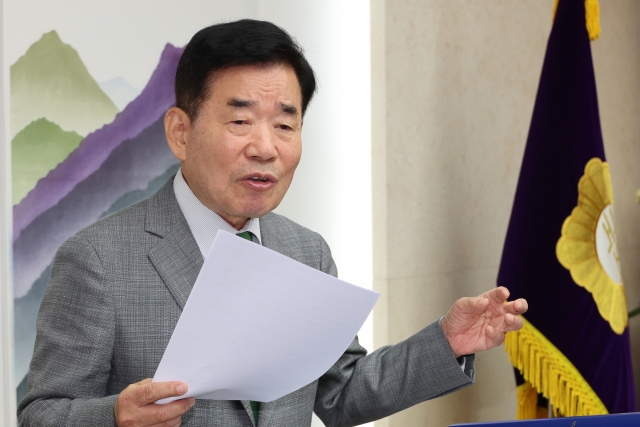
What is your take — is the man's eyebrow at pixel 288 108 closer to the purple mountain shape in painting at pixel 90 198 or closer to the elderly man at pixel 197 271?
the elderly man at pixel 197 271

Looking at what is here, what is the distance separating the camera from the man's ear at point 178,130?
1242 mm

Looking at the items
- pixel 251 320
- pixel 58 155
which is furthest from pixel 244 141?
pixel 58 155

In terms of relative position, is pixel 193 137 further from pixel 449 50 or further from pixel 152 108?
pixel 449 50

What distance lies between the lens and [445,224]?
8.15 feet

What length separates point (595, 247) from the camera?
234cm

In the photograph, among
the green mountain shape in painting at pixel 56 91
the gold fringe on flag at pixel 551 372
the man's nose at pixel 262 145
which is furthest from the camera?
the gold fringe on flag at pixel 551 372

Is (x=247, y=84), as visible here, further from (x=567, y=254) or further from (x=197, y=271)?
(x=567, y=254)

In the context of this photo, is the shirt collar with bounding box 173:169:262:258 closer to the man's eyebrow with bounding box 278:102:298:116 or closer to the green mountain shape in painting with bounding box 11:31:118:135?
the man's eyebrow with bounding box 278:102:298:116

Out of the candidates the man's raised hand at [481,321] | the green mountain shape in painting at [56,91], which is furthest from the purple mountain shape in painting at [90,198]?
the man's raised hand at [481,321]

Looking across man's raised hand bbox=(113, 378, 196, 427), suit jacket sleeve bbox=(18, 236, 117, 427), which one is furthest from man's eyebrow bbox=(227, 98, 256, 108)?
→ man's raised hand bbox=(113, 378, 196, 427)

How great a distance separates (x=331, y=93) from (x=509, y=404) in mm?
1386

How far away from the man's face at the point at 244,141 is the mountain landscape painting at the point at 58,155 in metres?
0.55

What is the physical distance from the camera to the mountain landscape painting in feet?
5.18

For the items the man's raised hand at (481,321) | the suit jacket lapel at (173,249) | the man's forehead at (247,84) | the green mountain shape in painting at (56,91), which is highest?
the green mountain shape in painting at (56,91)
